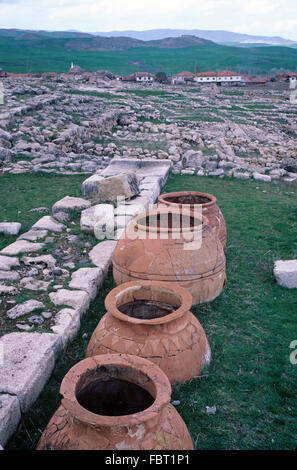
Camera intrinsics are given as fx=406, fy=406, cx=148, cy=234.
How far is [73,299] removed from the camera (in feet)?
13.7

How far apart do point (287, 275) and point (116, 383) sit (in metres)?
2.94

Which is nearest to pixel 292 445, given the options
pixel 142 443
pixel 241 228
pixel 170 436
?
pixel 170 436

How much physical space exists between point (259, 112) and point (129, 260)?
23803 millimetres

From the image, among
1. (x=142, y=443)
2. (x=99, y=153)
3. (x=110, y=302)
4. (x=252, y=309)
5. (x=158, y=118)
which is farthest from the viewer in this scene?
(x=158, y=118)

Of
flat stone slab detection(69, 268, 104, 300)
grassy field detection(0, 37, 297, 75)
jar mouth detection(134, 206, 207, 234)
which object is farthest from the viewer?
grassy field detection(0, 37, 297, 75)

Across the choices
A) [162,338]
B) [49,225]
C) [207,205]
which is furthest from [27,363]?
[49,225]

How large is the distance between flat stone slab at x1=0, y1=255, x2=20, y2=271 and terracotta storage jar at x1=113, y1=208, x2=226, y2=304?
4.87 ft

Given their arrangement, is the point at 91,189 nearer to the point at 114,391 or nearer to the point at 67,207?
the point at 67,207

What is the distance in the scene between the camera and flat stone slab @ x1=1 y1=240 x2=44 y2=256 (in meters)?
5.35

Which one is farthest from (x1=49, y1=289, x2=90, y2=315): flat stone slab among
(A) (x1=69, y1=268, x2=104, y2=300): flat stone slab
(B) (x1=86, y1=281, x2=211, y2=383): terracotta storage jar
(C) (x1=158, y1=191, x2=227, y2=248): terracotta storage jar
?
(C) (x1=158, y1=191, x2=227, y2=248): terracotta storage jar

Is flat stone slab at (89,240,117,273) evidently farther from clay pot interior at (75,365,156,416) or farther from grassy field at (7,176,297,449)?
clay pot interior at (75,365,156,416)

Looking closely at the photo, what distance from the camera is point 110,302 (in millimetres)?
3189

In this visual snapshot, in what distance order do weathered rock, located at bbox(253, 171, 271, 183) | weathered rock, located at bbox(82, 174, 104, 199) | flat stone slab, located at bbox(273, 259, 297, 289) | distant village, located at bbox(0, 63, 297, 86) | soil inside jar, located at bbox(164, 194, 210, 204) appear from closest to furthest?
flat stone slab, located at bbox(273, 259, 297, 289) < soil inside jar, located at bbox(164, 194, 210, 204) < weathered rock, located at bbox(82, 174, 104, 199) < weathered rock, located at bbox(253, 171, 271, 183) < distant village, located at bbox(0, 63, 297, 86)

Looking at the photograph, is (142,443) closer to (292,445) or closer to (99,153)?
(292,445)
